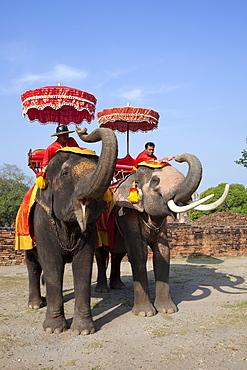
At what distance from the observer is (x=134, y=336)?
4.35 meters

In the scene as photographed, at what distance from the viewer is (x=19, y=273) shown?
9359 mm

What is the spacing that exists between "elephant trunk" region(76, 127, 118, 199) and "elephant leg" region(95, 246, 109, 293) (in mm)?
3412

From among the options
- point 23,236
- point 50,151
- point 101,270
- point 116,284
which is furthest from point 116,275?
point 50,151

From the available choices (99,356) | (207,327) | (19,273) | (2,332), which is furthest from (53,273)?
(19,273)

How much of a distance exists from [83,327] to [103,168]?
202 cm

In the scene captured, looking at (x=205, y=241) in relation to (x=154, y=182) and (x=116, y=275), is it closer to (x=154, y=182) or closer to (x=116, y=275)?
(x=116, y=275)

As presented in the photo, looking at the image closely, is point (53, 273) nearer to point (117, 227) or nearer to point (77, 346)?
point (77, 346)

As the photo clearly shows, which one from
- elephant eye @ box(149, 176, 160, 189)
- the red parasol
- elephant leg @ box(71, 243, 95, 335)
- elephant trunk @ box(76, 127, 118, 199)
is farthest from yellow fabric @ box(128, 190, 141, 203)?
the red parasol

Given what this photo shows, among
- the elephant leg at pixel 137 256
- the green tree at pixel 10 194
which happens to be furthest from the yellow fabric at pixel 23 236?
the green tree at pixel 10 194

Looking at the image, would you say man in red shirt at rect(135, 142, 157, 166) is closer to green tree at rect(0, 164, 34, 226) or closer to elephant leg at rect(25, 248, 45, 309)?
elephant leg at rect(25, 248, 45, 309)

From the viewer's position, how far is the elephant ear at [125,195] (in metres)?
5.18

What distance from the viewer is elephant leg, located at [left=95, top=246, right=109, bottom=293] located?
7.03 meters

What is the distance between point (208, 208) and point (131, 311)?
201 cm

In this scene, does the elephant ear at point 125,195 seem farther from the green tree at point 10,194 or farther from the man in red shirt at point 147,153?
the green tree at point 10,194
